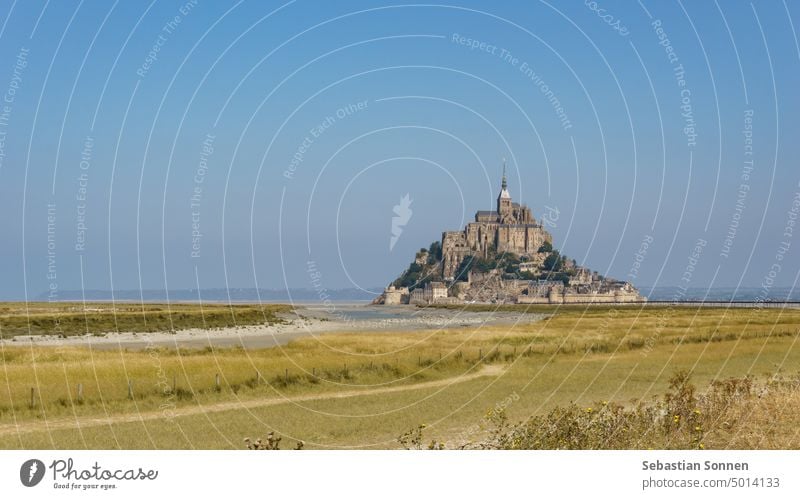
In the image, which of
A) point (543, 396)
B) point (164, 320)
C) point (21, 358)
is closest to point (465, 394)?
point (543, 396)

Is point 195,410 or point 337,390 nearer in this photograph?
point 195,410

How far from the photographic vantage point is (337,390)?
1384 inches

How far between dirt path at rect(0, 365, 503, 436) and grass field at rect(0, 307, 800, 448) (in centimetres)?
6

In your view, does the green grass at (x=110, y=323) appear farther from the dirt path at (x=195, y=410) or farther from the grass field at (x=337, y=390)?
the dirt path at (x=195, y=410)

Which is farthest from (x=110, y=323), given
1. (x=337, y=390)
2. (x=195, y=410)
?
(x=195, y=410)

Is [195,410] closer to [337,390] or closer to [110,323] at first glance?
[337,390]

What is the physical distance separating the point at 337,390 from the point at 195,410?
7.72 m

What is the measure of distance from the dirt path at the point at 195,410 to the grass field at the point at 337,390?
6 cm

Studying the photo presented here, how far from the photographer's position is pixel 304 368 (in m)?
40.7

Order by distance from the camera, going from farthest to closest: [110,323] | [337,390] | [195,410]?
[110,323]
[337,390]
[195,410]

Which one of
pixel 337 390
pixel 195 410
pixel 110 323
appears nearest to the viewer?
pixel 195 410
